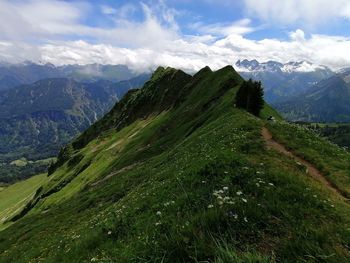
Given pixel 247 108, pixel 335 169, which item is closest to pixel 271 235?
pixel 335 169

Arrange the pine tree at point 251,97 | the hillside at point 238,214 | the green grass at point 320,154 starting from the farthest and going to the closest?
the pine tree at point 251,97 < the green grass at point 320,154 < the hillside at point 238,214

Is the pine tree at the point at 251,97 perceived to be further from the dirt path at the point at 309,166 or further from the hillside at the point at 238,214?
the dirt path at the point at 309,166

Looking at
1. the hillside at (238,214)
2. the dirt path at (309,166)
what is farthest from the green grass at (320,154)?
the dirt path at (309,166)

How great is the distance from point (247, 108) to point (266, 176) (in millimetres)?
47605

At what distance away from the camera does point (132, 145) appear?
109 metres

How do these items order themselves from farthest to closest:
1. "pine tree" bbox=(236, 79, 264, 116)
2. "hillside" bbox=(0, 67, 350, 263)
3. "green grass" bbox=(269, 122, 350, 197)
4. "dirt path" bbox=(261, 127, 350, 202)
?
1. "pine tree" bbox=(236, 79, 264, 116)
2. "green grass" bbox=(269, 122, 350, 197)
3. "dirt path" bbox=(261, 127, 350, 202)
4. "hillside" bbox=(0, 67, 350, 263)

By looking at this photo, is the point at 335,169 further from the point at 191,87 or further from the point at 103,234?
the point at 191,87

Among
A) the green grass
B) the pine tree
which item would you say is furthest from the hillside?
the pine tree

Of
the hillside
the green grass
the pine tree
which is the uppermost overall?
the hillside

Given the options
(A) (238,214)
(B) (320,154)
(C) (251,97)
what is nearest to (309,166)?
(B) (320,154)

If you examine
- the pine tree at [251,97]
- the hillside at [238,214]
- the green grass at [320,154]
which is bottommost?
the pine tree at [251,97]

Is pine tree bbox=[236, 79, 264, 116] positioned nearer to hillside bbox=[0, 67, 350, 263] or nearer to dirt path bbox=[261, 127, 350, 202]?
hillside bbox=[0, 67, 350, 263]

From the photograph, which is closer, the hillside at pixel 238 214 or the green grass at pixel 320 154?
the hillside at pixel 238 214

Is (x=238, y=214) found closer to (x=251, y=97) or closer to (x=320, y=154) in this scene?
(x=320, y=154)
